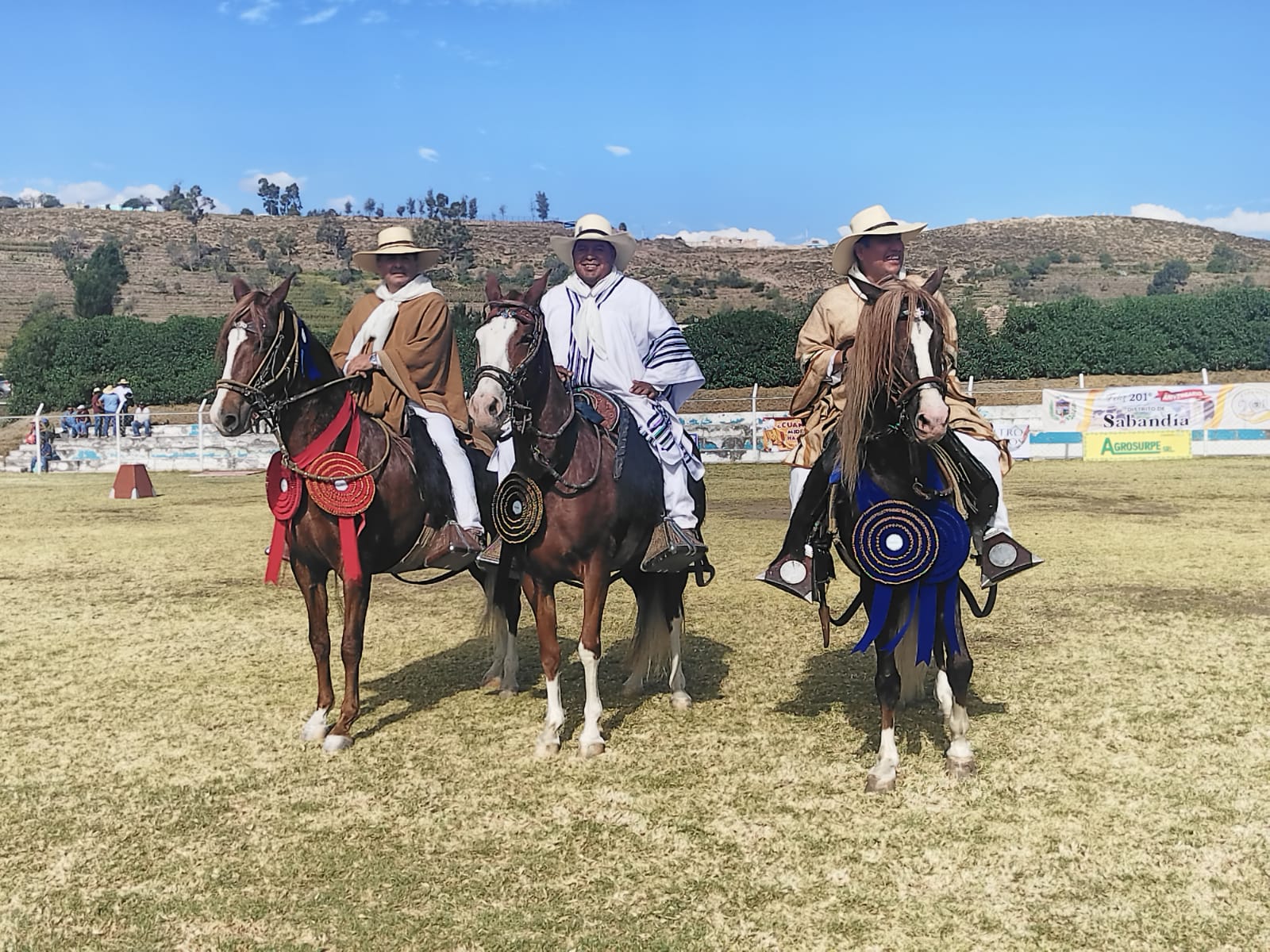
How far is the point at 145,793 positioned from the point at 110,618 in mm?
4450

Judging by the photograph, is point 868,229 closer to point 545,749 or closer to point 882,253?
point 882,253

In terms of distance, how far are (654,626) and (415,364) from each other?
223 cm

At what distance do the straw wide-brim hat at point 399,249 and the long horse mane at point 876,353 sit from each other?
2.90 m

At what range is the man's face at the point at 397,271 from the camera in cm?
593

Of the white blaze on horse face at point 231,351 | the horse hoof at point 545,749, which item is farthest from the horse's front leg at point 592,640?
the white blaze on horse face at point 231,351

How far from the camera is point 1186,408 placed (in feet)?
75.6

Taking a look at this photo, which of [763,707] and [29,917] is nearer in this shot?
[29,917]

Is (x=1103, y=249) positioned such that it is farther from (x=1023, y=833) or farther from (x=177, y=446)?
(x=1023, y=833)

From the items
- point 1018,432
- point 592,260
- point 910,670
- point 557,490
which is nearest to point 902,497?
point 910,670

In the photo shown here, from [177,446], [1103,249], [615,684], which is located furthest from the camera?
[1103,249]

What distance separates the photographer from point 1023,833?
12.6 feet

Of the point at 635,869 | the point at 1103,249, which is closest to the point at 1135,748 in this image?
the point at 635,869

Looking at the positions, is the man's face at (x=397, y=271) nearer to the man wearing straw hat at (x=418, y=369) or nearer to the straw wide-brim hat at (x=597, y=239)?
the man wearing straw hat at (x=418, y=369)

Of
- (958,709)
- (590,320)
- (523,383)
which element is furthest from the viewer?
(590,320)
